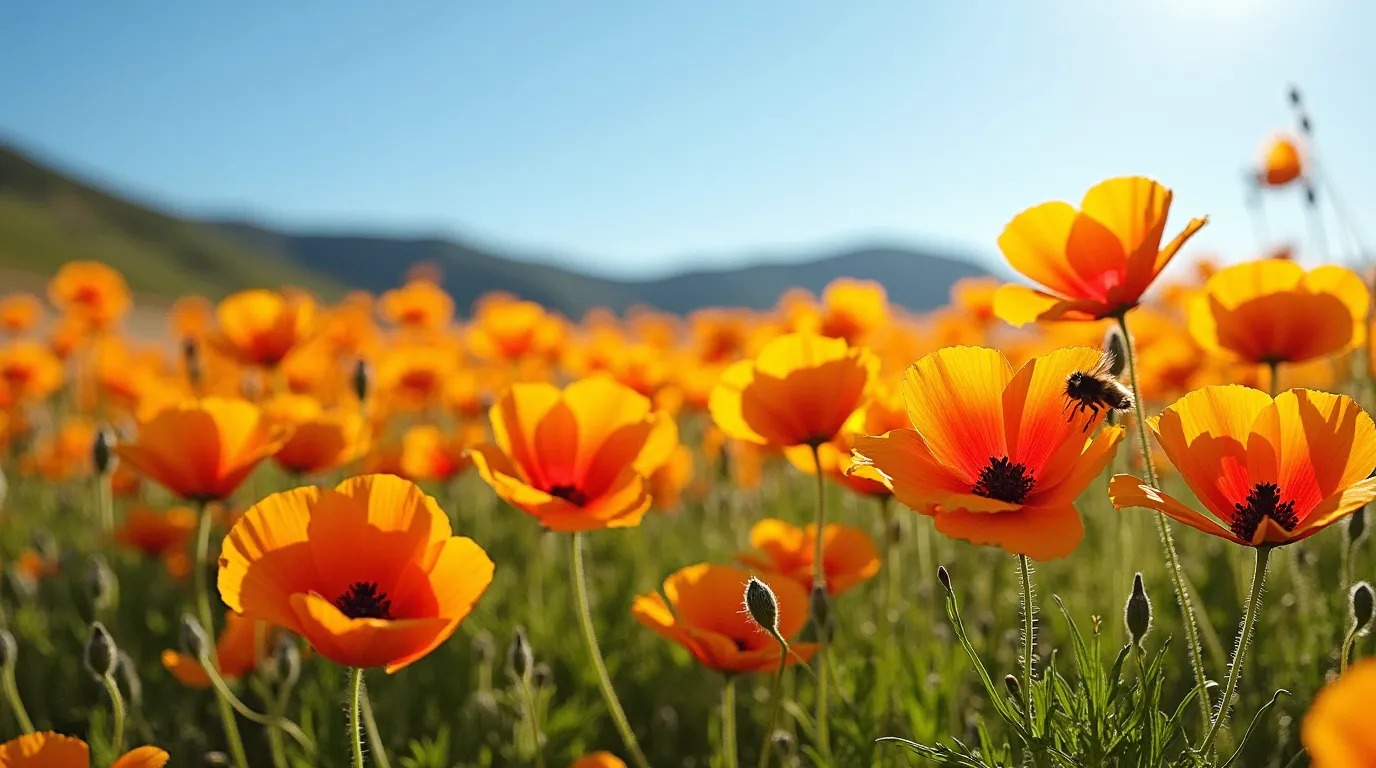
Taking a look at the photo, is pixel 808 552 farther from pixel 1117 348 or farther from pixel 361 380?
pixel 361 380

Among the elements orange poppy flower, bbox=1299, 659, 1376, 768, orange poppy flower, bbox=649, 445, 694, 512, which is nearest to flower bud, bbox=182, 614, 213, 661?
orange poppy flower, bbox=1299, 659, 1376, 768

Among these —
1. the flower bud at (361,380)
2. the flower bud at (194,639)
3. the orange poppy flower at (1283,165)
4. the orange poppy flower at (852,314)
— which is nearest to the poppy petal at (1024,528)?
the flower bud at (194,639)

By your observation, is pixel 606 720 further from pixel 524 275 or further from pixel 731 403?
pixel 524 275

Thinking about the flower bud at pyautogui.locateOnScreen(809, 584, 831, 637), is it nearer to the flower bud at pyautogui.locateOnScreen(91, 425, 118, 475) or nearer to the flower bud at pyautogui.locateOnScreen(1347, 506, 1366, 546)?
the flower bud at pyautogui.locateOnScreen(1347, 506, 1366, 546)

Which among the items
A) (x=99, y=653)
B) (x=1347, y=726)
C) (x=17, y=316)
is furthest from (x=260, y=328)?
(x=17, y=316)

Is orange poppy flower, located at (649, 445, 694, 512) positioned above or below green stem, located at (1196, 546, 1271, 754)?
below

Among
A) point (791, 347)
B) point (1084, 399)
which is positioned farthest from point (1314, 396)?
point (791, 347)
